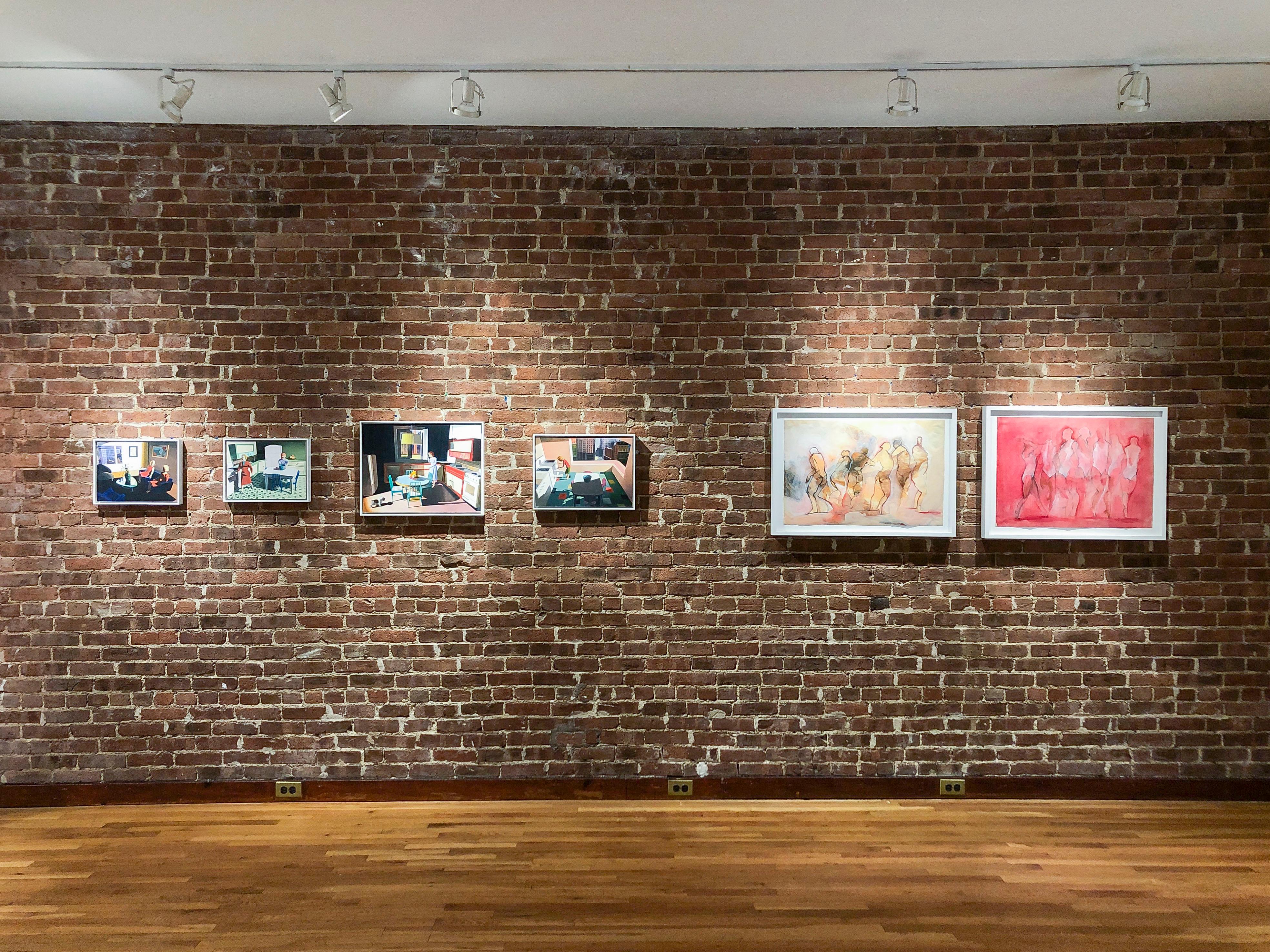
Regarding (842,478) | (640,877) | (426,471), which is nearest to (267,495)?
(426,471)

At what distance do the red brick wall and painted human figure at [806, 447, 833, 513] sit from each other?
0.23 meters

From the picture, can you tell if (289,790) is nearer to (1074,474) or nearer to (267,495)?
(267,495)

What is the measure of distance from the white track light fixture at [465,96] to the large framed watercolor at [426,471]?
1.42 metres

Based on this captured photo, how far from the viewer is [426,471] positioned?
3.78 m

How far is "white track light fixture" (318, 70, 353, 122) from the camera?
3188 millimetres

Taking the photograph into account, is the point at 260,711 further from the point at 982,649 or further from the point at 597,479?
the point at 982,649

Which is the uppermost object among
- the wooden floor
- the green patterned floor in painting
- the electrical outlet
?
the green patterned floor in painting

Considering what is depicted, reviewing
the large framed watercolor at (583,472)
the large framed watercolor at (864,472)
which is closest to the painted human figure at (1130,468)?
the large framed watercolor at (864,472)

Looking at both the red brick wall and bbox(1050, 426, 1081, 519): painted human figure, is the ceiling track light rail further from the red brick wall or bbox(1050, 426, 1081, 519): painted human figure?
bbox(1050, 426, 1081, 519): painted human figure

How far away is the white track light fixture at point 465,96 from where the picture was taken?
3.20 meters

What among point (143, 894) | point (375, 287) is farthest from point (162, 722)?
point (375, 287)

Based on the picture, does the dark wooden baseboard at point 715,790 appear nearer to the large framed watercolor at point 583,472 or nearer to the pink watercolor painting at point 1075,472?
the pink watercolor painting at point 1075,472

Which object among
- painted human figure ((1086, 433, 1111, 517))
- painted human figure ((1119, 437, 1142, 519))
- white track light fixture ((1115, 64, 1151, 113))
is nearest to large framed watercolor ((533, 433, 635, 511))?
painted human figure ((1086, 433, 1111, 517))

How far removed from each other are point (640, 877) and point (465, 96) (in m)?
3.36
